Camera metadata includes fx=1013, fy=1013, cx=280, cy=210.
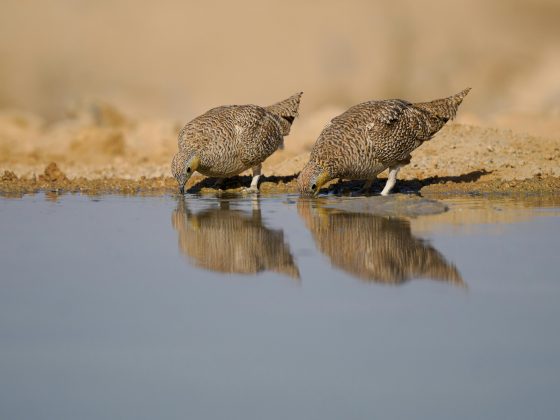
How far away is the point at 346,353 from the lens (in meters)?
5.38

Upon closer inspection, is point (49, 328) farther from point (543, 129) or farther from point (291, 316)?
point (543, 129)

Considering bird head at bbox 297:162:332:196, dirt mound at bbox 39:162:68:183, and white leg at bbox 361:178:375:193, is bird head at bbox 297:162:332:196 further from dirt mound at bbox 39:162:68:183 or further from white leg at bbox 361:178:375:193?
dirt mound at bbox 39:162:68:183

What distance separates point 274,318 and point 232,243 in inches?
118

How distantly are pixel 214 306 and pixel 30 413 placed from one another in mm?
2074

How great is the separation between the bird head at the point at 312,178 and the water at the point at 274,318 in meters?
2.95

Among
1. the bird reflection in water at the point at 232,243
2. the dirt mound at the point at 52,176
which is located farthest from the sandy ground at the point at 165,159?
the bird reflection in water at the point at 232,243

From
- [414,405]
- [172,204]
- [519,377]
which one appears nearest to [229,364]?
[414,405]

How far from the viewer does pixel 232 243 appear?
9.13 metres

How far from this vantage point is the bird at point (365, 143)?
13469mm

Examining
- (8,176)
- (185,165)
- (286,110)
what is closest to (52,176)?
(8,176)

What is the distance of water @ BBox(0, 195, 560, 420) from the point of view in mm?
4750

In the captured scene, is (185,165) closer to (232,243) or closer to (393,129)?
(393,129)

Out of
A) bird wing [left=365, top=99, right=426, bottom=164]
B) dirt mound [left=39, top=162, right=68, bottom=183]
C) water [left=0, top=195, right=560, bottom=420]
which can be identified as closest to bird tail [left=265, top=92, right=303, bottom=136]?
bird wing [left=365, top=99, right=426, bottom=164]

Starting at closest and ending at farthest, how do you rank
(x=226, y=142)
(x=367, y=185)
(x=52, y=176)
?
(x=226, y=142) < (x=367, y=185) < (x=52, y=176)
